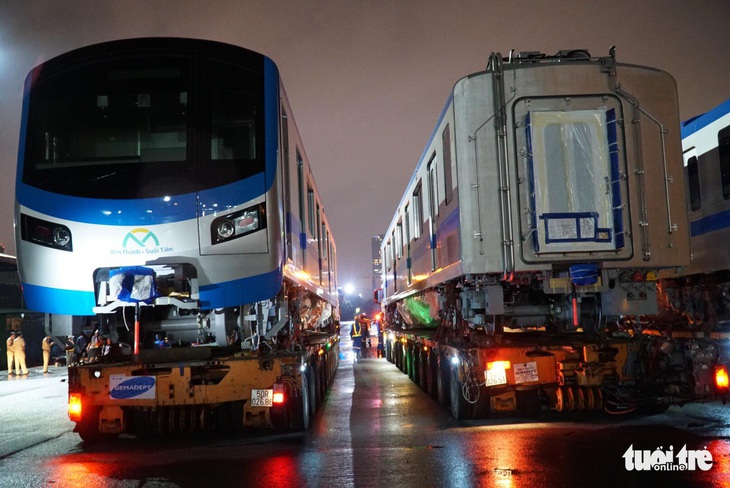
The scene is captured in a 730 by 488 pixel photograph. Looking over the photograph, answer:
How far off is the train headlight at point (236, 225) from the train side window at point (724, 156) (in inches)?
268

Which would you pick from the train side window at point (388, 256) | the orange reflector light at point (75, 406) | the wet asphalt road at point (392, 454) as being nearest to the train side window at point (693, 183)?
the wet asphalt road at point (392, 454)

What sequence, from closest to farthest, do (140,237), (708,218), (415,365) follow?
1. (140,237)
2. (708,218)
3. (415,365)

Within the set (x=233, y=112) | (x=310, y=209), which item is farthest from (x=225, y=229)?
(x=310, y=209)

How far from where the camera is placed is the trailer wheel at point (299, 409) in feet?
24.9

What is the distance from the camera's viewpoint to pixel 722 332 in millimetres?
9445

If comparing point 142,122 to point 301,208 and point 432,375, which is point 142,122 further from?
point 432,375

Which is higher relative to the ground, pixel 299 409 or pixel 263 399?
pixel 263 399

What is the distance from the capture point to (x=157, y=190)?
22.2 feet

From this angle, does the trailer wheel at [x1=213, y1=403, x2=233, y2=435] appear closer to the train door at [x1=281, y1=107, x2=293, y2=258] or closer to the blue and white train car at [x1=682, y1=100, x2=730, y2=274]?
the train door at [x1=281, y1=107, x2=293, y2=258]

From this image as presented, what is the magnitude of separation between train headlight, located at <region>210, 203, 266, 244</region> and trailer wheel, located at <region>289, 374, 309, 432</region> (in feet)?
6.21

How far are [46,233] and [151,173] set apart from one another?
1.18 meters

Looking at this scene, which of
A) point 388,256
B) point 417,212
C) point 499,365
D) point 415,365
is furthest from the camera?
point 388,256

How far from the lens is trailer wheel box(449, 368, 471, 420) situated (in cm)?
825

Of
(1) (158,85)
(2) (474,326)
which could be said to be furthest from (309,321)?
(1) (158,85)
